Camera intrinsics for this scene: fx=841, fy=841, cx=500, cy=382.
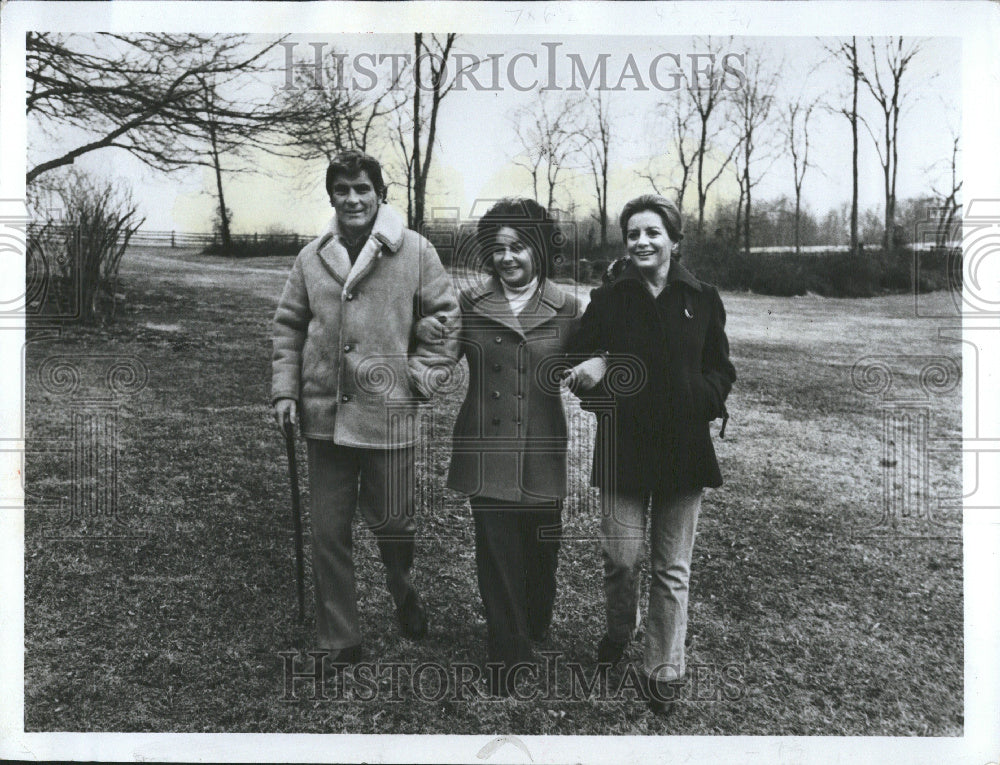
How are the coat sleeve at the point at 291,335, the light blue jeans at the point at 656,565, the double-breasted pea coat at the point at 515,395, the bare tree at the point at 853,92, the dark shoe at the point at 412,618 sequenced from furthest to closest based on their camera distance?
the bare tree at the point at 853,92, the dark shoe at the point at 412,618, the coat sleeve at the point at 291,335, the double-breasted pea coat at the point at 515,395, the light blue jeans at the point at 656,565

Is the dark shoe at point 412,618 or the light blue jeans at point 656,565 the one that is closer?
the light blue jeans at point 656,565

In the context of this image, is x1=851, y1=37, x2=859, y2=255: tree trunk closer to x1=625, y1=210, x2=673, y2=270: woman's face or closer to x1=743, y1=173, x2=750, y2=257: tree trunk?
x1=743, y1=173, x2=750, y2=257: tree trunk

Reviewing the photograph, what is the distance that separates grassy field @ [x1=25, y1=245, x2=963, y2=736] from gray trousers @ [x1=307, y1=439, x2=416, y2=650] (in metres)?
0.09

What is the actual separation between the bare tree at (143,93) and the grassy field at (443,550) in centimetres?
50

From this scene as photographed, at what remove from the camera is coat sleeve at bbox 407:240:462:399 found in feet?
10.6

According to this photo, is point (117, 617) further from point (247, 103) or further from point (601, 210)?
point (601, 210)

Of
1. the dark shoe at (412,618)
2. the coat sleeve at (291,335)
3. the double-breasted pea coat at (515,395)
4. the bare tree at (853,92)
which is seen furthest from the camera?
the bare tree at (853,92)

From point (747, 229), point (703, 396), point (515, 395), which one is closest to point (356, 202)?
point (515, 395)

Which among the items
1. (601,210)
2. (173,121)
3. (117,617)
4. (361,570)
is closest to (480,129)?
(601,210)

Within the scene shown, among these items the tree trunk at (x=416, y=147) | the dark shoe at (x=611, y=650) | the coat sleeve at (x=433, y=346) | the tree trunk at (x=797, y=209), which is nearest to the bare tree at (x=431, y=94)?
the tree trunk at (x=416, y=147)

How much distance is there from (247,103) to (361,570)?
2038 millimetres

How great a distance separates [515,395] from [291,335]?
3.02 feet

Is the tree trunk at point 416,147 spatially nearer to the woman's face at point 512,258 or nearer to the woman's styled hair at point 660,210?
the woman's face at point 512,258

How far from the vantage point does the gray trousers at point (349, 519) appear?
328 centimetres
